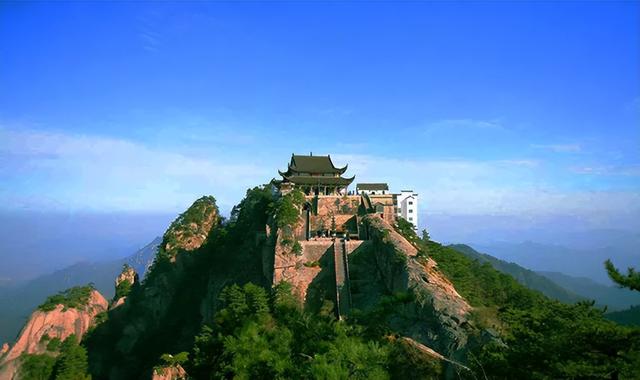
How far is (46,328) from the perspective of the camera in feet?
128

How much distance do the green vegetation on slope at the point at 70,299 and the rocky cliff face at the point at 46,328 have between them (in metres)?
0.28

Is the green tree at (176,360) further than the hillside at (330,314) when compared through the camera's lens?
Yes

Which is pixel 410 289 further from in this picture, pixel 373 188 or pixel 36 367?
pixel 36 367

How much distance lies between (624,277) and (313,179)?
3418 cm

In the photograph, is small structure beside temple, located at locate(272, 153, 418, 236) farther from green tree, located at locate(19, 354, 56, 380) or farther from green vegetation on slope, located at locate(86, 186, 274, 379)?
green tree, located at locate(19, 354, 56, 380)

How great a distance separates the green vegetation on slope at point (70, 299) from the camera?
41.3 metres

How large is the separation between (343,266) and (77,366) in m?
22.6

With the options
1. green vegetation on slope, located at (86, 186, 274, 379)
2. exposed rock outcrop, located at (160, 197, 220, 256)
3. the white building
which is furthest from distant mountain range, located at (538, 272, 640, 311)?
exposed rock outcrop, located at (160, 197, 220, 256)

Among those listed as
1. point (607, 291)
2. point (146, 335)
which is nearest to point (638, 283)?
point (146, 335)

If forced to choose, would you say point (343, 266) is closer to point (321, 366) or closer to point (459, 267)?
point (459, 267)

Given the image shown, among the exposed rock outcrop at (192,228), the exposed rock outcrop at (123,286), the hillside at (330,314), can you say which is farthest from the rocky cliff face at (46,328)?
the exposed rock outcrop at (192,228)

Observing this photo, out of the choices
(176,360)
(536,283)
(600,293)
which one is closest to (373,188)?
(176,360)

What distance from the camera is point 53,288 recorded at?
168 meters

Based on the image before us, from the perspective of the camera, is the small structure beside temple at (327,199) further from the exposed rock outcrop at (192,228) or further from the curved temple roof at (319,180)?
the exposed rock outcrop at (192,228)
